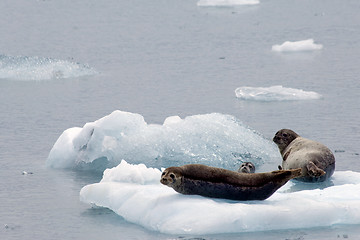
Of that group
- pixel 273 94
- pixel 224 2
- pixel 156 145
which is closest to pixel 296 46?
pixel 273 94

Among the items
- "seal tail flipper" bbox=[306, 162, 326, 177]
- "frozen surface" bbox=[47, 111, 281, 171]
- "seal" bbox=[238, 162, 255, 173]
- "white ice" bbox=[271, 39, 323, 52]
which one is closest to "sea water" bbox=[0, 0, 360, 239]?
"white ice" bbox=[271, 39, 323, 52]

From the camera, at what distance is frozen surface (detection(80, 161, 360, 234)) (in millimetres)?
7762

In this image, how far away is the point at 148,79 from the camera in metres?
17.3

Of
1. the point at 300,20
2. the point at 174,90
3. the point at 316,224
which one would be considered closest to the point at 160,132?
the point at 316,224

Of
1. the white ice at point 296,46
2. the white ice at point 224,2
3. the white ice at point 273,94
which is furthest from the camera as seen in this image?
the white ice at point 224,2

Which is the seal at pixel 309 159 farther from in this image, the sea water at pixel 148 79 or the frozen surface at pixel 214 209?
the frozen surface at pixel 214 209

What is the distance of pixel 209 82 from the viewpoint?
665 inches

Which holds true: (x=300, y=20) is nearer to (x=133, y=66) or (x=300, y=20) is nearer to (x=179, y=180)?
(x=133, y=66)

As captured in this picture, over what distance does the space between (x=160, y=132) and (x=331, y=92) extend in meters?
5.35

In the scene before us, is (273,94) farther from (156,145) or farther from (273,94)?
(156,145)

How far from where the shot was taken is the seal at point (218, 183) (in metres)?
8.14

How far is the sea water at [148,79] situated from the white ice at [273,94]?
0.35 feet

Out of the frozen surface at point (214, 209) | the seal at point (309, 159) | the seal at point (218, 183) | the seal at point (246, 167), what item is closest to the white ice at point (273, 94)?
the seal at point (309, 159)

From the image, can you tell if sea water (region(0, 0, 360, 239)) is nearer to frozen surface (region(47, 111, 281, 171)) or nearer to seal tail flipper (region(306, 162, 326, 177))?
frozen surface (region(47, 111, 281, 171))
